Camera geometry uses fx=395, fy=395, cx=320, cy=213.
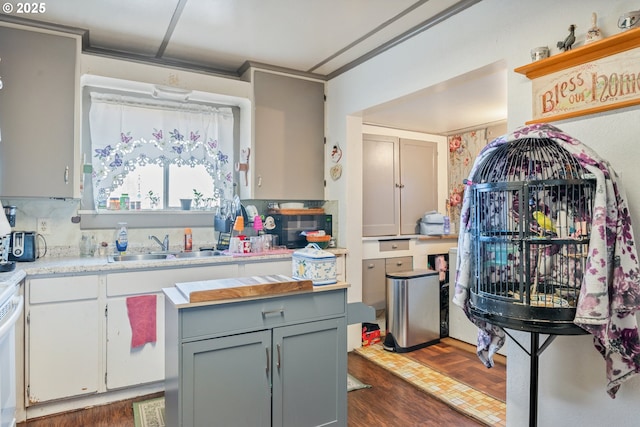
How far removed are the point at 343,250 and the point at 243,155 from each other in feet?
4.20

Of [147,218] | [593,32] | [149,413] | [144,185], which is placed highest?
[593,32]

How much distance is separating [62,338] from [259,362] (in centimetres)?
151

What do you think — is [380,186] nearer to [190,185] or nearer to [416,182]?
[416,182]

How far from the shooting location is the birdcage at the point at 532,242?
146 centimetres

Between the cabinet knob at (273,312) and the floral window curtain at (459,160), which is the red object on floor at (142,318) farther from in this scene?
the floral window curtain at (459,160)

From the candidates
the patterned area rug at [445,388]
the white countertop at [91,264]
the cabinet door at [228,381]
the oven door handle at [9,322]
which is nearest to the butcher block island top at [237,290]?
the cabinet door at [228,381]

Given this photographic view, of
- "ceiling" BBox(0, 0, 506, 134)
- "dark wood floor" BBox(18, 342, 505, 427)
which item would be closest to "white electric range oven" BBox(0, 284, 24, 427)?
"dark wood floor" BBox(18, 342, 505, 427)

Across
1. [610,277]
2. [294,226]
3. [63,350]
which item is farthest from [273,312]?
[294,226]

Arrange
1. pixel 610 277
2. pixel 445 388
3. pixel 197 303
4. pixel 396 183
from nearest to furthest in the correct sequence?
pixel 610 277
pixel 197 303
pixel 445 388
pixel 396 183

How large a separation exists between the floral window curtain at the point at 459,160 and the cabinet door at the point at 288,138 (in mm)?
1999

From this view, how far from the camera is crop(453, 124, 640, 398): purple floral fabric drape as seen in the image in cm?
137

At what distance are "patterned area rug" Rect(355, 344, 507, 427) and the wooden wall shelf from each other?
6.46ft

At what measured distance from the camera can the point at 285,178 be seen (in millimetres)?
3664

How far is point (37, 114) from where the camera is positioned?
8.89ft
